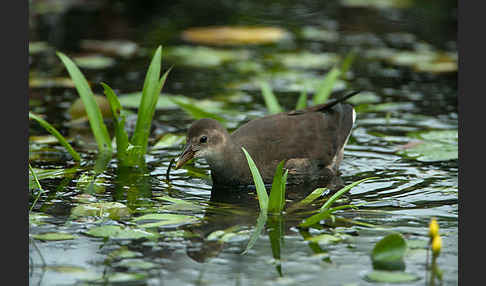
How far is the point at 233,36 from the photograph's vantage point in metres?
11.5

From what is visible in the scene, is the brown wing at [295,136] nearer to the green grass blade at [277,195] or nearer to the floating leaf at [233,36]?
the green grass blade at [277,195]

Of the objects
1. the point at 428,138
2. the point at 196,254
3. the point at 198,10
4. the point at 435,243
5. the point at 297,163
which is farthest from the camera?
the point at 198,10

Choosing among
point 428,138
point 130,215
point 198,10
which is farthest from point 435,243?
point 198,10

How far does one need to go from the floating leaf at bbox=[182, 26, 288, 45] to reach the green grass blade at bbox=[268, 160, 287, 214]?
6.04m

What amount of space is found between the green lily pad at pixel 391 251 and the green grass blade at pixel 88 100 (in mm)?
3130

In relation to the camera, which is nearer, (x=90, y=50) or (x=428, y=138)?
(x=428, y=138)

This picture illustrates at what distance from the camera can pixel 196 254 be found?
4.95m

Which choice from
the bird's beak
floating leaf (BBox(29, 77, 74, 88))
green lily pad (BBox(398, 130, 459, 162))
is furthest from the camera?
floating leaf (BBox(29, 77, 74, 88))

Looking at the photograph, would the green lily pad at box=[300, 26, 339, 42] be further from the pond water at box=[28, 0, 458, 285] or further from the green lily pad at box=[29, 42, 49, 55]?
the green lily pad at box=[29, 42, 49, 55]

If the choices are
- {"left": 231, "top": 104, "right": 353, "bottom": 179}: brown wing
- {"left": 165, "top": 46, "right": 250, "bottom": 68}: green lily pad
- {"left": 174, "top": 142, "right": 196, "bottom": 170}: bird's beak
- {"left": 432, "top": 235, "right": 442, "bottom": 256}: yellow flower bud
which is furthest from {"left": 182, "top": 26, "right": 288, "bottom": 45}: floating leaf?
{"left": 432, "top": 235, "right": 442, "bottom": 256}: yellow flower bud

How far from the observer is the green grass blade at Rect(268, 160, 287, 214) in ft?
18.2

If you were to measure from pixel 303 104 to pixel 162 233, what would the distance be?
310cm

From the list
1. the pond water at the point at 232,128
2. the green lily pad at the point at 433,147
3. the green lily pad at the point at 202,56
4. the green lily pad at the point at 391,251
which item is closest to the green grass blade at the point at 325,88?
the pond water at the point at 232,128

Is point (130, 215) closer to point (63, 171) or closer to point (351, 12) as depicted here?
point (63, 171)
